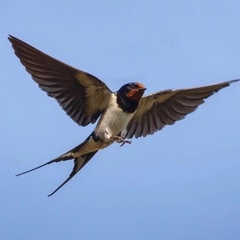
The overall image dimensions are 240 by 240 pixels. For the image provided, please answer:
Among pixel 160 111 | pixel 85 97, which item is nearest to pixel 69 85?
pixel 85 97

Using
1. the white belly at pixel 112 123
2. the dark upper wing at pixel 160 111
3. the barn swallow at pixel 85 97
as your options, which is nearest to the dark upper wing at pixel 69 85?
the barn swallow at pixel 85 97

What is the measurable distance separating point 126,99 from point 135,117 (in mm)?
597

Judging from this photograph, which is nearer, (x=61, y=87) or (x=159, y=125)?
(x=61, y=87)

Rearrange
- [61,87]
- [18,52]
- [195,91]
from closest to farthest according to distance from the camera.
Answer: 1. [18,52]
2. [61,87]
3. [195,91]

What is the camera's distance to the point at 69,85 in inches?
206

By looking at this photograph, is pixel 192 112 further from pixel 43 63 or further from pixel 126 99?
pixel 43 63

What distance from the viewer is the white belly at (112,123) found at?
5.04 meters

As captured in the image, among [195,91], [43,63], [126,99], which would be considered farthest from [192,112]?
[43,63]

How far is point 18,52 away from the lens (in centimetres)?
488

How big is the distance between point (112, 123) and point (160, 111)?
0.69 metres

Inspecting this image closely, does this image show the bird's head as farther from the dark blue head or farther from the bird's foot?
the bird's foot

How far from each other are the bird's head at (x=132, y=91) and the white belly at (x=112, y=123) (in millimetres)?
81

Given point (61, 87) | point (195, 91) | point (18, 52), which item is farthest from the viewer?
point (195, 91)

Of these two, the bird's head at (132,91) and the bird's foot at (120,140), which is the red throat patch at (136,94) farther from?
the bird's foot at (120,140)
